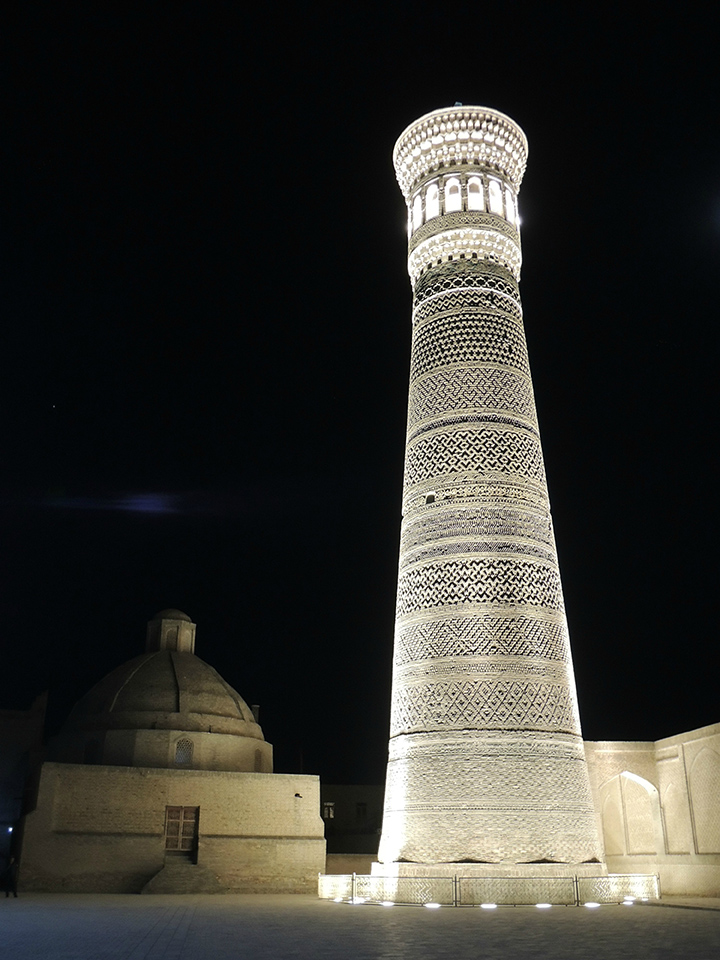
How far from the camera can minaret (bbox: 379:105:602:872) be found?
398 inches

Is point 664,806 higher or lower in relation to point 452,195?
lower

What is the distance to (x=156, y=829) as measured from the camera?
1614cm

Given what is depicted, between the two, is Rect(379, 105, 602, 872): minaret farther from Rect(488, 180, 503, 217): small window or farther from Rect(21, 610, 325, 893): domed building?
Rect(21, 610, 325, 893): domed building

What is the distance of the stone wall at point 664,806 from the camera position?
13.8m

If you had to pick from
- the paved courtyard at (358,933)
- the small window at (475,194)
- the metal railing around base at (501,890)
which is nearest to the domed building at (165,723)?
the paved courtyard at (358,933)

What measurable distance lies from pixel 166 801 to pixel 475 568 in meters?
8.69

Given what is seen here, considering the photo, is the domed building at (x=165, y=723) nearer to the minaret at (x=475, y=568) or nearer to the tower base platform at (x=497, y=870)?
the minaret at (x=475, y=568)

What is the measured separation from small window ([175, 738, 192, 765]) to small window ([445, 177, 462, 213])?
11.6 meters

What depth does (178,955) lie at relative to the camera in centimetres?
543

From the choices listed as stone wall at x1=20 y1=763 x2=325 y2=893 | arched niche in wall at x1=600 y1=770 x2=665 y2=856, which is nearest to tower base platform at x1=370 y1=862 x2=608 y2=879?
arched niche in wall at x1=600 y1=770 x2=665 y2=856

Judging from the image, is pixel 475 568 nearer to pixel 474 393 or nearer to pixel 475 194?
pixel 474 393

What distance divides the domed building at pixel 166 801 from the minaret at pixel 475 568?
6598 millimetres

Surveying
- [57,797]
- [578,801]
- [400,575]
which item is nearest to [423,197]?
[400,575]

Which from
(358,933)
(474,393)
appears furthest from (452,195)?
(358,933)
